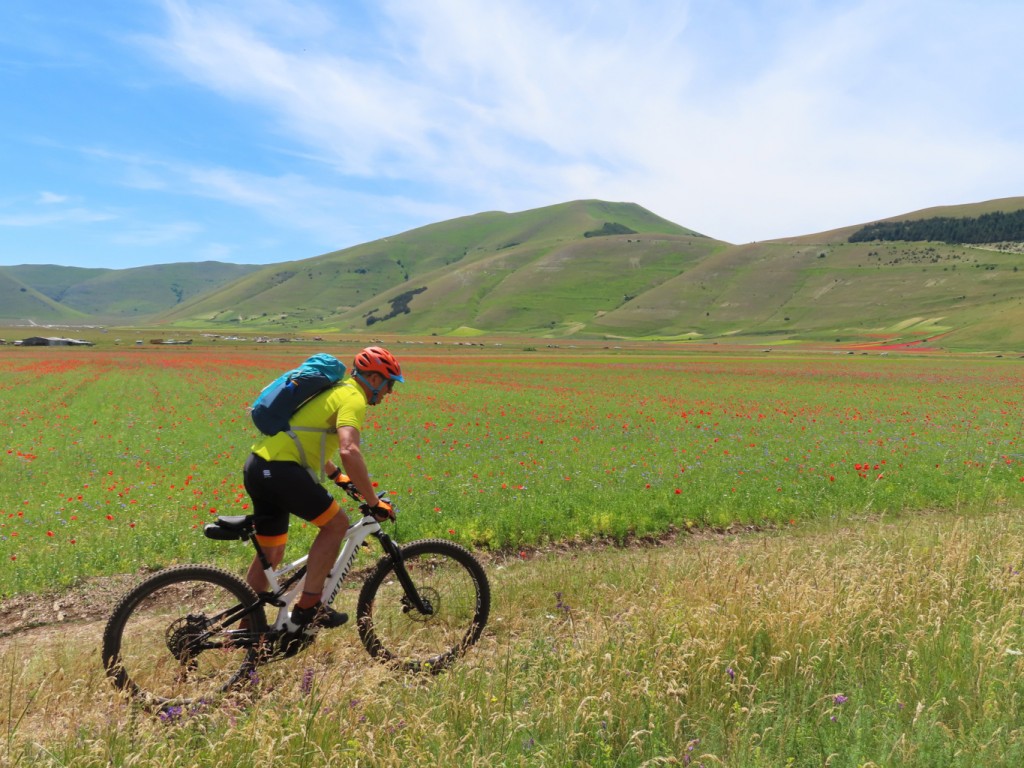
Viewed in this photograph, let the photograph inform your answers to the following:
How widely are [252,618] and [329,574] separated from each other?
0.72 metres

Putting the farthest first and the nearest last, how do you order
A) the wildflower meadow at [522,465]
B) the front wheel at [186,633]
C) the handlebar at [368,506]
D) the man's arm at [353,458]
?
the wildflower meadow at [522,465] → the handlebar at [368,506] → the man's arm at [353,458] → the front wheel at [186,633]

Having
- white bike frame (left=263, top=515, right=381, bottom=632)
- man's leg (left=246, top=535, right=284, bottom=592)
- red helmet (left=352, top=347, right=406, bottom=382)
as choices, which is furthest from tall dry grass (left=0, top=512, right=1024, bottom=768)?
red helmet (left=352, top=347, right=406, bottom=382)

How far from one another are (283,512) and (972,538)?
817 cm

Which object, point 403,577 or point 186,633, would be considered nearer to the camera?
point 186,633

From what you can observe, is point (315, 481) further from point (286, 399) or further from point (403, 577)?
point (403, 577)

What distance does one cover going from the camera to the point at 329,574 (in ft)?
17.1

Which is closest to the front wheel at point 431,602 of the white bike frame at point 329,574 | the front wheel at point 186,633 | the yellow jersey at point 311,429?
the white bike frame at point 329,574

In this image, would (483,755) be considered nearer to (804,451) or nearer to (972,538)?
(972,538)

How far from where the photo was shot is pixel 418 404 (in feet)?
95.9

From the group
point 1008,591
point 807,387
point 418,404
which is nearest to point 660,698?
point 1008,591

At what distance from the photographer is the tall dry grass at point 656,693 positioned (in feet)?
11.6

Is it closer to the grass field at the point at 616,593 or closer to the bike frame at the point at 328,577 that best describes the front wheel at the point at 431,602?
the bike frame at the point at 328,577

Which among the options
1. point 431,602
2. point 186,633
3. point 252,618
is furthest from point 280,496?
point 431,602

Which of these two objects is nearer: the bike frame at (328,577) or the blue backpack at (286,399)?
the blue backpack at (286,399)
